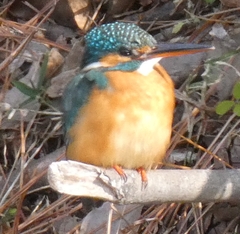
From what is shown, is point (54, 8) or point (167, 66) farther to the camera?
point (54, 8)

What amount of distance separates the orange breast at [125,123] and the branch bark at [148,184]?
0.08 m

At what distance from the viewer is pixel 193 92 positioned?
3.52 m

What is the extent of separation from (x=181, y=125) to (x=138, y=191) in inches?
41.4

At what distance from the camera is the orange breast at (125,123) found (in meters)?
2.56

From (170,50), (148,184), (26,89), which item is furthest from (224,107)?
(26,89)

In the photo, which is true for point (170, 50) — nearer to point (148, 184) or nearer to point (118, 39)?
point (118, 39)

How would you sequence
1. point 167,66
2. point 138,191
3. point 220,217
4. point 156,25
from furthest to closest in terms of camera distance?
1. point 156,25
2. point 167,66
3. point 220,217
4. point 138,191

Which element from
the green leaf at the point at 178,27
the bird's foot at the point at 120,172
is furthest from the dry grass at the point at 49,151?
the bird's foot at the point at 120,172

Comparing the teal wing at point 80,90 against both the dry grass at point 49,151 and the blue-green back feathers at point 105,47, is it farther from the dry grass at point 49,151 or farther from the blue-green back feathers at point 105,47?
the dry grass at point 49,151

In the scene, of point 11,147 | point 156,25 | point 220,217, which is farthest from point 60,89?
point 220,217

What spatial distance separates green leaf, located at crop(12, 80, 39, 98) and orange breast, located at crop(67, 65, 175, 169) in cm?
93

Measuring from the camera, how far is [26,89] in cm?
358

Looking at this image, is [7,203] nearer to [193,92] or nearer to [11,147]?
[11,147]

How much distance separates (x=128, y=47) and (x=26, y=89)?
1.02m
